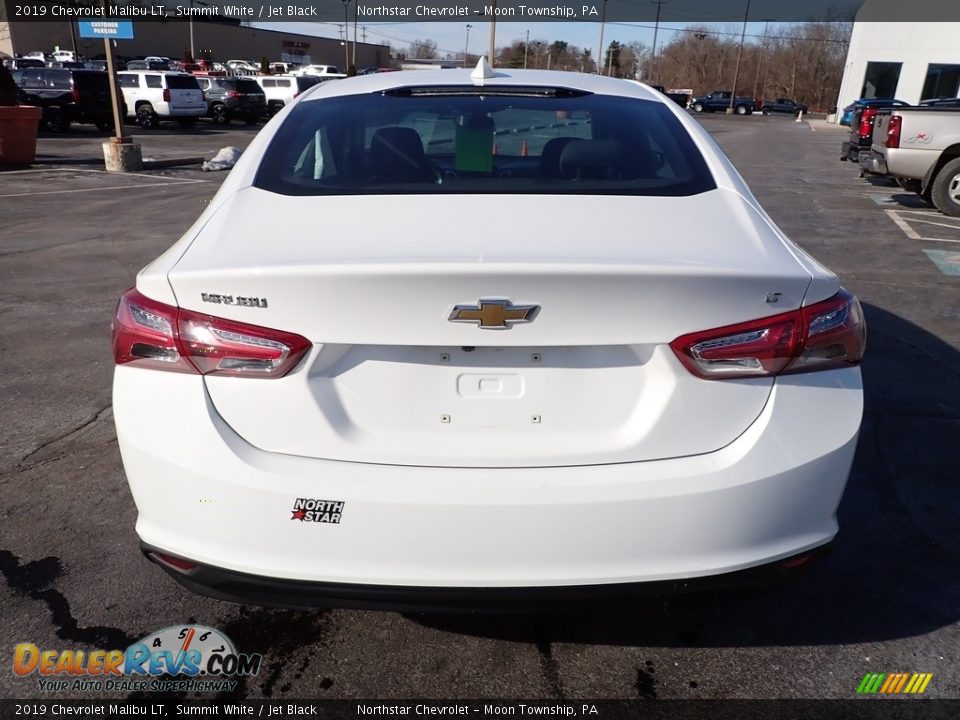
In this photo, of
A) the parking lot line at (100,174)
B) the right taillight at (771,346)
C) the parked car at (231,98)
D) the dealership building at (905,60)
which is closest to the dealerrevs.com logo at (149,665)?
the right taillight at (771,346)

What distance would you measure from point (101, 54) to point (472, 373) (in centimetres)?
7511

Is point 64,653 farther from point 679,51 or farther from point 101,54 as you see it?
point 679,51

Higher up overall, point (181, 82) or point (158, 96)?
point (181, 82)

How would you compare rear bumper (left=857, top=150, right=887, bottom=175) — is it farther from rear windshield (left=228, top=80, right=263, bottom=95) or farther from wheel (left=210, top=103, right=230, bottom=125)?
wheel (left=210, top=103, right=230, bottom=125)

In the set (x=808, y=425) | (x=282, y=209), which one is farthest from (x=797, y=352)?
(x=282, y=209)

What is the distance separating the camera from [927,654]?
7.93 ft

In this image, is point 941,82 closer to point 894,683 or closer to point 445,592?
point 894,683

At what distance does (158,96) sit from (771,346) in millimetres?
29567

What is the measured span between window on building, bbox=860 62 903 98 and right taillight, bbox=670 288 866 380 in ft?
136

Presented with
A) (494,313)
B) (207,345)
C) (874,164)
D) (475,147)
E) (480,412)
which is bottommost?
(874,164)

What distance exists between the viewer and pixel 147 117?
27.8 metres

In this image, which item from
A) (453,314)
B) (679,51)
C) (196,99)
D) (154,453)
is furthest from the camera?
(679,51)

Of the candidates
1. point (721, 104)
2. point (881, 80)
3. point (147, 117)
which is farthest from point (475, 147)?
point (721, 104)

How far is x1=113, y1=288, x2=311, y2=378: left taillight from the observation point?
6.18 ft
